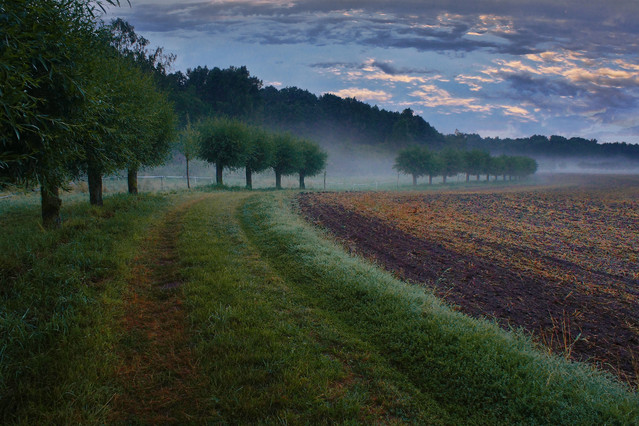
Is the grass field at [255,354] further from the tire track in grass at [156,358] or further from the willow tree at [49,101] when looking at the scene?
the willow tree at [49,101]

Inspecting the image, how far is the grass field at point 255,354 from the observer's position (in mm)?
4176

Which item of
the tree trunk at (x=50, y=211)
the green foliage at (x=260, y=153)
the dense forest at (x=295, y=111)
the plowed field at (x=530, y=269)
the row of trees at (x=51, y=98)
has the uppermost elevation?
the dense forest at (x=295, y=111)

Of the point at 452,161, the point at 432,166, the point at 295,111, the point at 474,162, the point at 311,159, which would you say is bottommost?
the point at 311,159

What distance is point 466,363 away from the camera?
5.14m

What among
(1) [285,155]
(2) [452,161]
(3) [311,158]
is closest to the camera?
(1) [285,155]

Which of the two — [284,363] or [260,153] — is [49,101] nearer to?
[284,363]

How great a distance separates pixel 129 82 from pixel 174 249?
1224 centimetres

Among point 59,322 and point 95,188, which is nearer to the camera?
point 59,322

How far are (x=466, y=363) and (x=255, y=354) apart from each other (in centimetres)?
311

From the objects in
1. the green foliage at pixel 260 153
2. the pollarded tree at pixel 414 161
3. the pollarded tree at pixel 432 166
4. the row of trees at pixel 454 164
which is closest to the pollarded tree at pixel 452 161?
the row of trees at pixel 454 164

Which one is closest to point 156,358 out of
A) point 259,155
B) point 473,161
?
point 259,155

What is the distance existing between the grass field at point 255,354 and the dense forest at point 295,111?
71418mm

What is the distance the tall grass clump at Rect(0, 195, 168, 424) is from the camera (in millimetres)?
4050

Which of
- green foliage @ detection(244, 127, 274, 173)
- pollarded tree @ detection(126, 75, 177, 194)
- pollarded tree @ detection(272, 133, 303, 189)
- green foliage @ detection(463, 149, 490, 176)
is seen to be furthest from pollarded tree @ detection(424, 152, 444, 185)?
pollarded tree @ detection(126, 75, 177, 194)
